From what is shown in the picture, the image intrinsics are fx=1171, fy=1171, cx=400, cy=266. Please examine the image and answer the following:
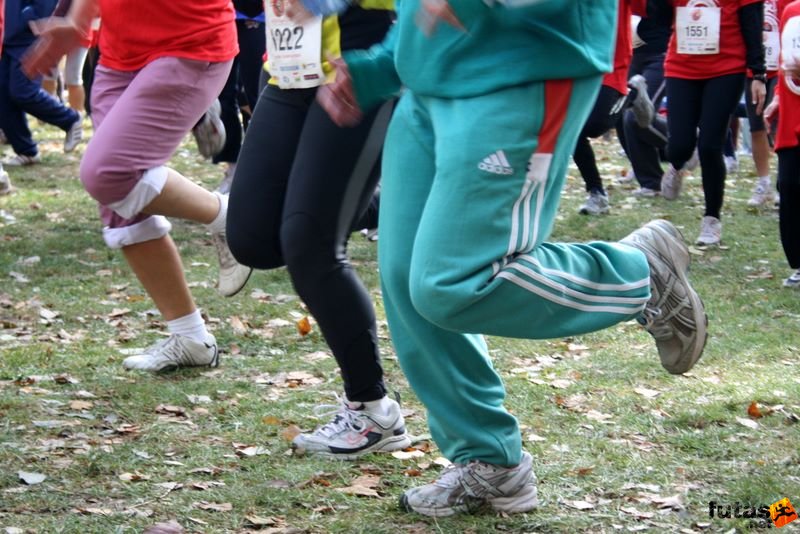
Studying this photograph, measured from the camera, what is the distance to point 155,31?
4480mm

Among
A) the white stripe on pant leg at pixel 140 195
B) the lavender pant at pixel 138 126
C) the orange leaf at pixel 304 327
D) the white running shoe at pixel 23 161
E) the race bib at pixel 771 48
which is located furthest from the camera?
the white running shoe at pixel 23 161

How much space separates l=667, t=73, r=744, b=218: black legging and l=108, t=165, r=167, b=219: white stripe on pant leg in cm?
437

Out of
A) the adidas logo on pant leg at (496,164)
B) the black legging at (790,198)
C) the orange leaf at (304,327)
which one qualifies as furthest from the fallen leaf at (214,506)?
the black legging at (790,198)

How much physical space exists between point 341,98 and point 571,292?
30.5 inches

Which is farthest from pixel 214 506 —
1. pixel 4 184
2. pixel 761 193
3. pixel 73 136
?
pixel 73 136

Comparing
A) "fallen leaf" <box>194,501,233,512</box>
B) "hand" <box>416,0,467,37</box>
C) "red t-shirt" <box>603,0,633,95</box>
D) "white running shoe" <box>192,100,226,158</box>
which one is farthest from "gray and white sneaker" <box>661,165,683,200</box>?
"hand" <box>416,0,467,37</box>

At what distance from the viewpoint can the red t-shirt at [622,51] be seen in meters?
7.44

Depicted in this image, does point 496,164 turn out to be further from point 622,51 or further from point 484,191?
point 622,51

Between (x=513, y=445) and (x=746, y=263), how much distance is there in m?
4.86

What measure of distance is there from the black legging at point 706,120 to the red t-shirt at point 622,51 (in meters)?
0.42

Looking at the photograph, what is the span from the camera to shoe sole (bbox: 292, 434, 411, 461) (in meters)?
3.79

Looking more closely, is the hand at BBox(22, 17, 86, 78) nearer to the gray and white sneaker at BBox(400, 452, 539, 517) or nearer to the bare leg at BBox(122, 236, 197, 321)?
the bare leg at BBox(122, 236, 197, 321)

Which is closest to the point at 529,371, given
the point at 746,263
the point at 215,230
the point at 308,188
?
the point at 215,230

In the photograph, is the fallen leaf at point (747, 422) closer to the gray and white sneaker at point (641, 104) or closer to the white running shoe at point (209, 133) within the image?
the white running shoe at point (209, 133)
